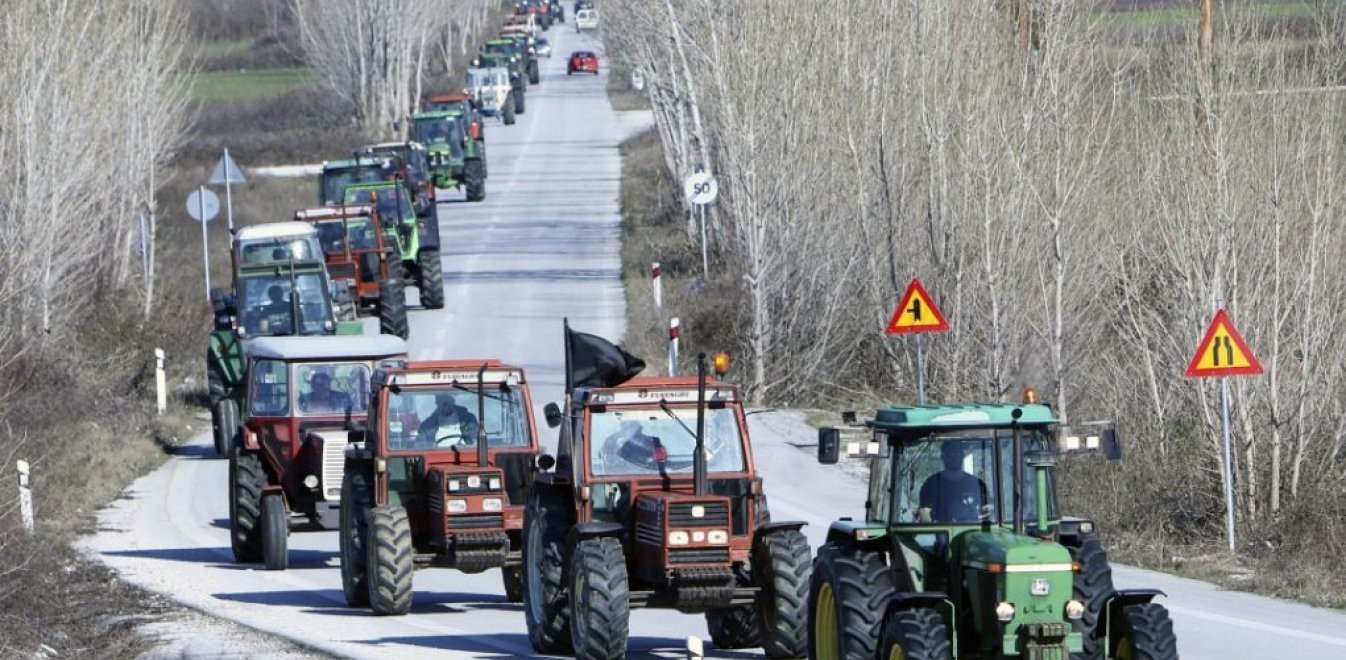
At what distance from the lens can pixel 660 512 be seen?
47.2ft

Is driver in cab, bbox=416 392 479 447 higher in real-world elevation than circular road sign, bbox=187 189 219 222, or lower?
lower

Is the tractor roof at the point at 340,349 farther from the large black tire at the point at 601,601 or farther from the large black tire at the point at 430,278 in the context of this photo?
the large black tire at the point at 430,278

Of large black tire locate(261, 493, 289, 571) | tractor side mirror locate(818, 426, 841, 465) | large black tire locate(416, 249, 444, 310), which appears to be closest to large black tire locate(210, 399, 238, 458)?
large black tire locate(261, 493, 289, 571)

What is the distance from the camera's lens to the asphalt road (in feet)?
52.2

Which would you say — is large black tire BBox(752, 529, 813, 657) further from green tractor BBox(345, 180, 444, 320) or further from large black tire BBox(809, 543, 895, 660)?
green tractor BBox(345, 180, 444, 320)

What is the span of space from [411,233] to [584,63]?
245ft

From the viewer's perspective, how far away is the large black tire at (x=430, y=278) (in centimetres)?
4334

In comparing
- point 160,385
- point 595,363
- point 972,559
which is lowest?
point 972,559

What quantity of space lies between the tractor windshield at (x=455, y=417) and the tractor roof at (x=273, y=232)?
15650 millimetres

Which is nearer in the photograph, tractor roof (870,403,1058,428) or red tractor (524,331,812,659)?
tractor roof (870,403,1058,428)

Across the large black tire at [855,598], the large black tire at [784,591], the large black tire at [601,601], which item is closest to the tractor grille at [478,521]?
the large black tire at [601,601]

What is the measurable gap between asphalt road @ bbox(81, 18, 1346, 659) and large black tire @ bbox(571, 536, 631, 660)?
1.11 metres

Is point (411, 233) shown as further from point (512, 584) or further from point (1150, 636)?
point (1150, 636)

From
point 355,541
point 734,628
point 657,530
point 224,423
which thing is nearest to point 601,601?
point 657,530
